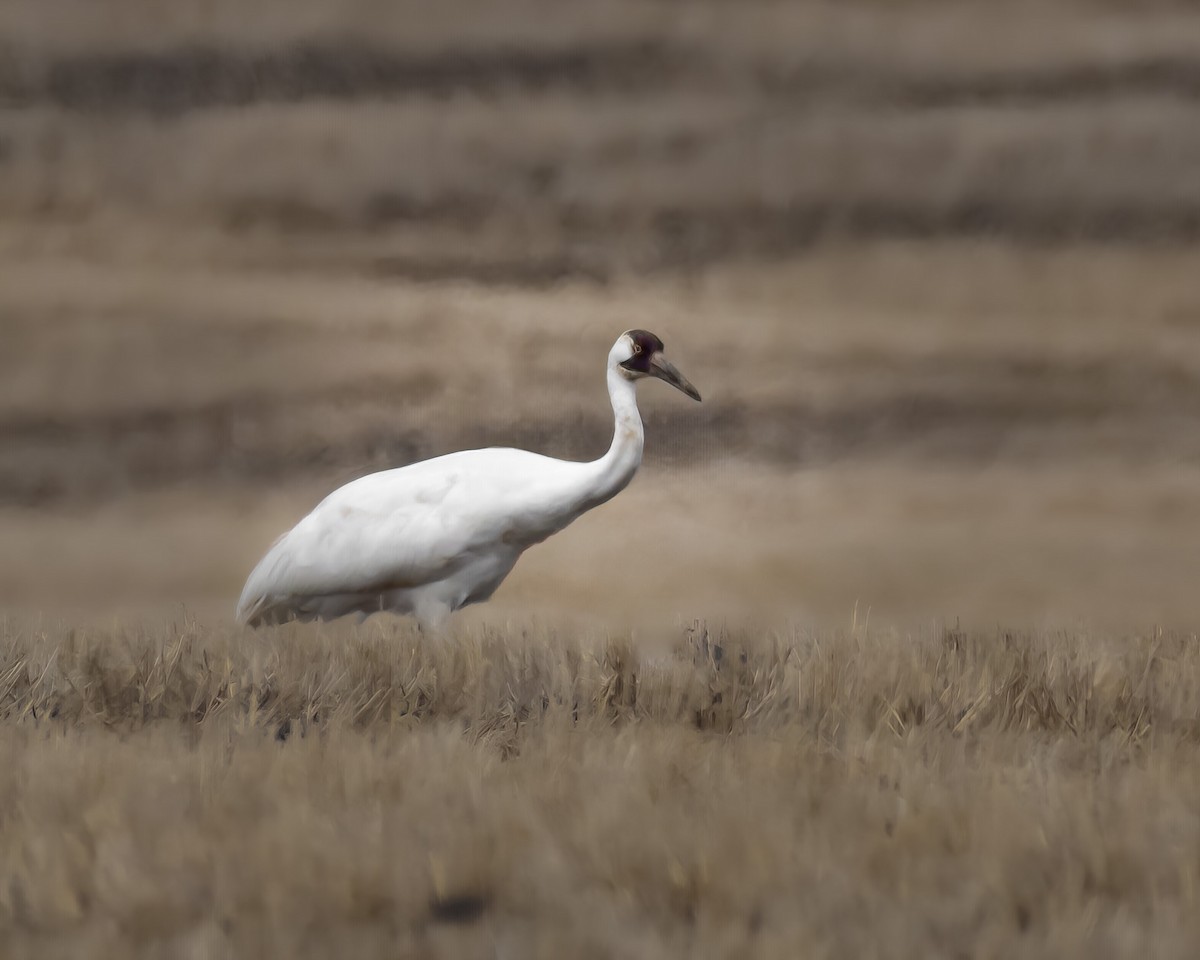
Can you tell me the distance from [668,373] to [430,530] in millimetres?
1128

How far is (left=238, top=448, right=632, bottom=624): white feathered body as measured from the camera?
451 centimetres

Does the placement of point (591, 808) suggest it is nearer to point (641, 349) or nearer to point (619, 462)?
point (619, 462)

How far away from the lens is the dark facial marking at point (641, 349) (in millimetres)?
4977

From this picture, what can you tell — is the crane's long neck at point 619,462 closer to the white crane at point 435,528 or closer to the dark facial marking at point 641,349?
the white crane at point 435,528

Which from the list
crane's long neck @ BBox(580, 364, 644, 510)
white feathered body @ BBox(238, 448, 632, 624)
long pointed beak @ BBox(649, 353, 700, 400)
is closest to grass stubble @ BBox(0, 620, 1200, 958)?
white feathered body @ BBox(238, 448, 632, 624)

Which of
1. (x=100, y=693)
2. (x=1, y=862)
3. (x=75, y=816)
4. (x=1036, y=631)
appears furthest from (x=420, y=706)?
(x=1036, y=631)

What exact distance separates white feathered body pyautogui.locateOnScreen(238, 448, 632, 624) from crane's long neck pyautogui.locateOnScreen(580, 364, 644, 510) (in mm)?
19

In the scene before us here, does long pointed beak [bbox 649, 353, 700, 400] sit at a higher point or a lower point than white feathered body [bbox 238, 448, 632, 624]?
higher

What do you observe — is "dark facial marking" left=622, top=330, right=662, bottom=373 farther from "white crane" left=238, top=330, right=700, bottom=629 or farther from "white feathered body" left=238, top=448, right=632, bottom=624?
"white feathered body" left=238, top=448, right=632, bottom=624

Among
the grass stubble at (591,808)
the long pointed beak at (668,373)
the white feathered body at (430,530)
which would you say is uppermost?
the long pointed beak at (668,373)

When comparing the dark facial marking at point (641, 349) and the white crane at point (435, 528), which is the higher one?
the dark facial marking at point (641, 349)

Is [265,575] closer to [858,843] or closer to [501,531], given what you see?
[501,531]

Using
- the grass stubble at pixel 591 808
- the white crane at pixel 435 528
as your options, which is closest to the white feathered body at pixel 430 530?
the white crane at pixel 435 528

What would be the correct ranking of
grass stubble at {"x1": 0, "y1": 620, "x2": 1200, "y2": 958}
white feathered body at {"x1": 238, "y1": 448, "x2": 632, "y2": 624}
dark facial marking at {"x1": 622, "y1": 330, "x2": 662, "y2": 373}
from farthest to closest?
dark facial marking at {"x1": 622, "y1": 330, "x2": 662, "y2": 373}, white feathered body at {"x1": 238, "y1": 448, "x2": 632, "y2": 624}, grass stubble at {"x1": 0, "y1": 620, "x2": 1200, "y2": 958}
